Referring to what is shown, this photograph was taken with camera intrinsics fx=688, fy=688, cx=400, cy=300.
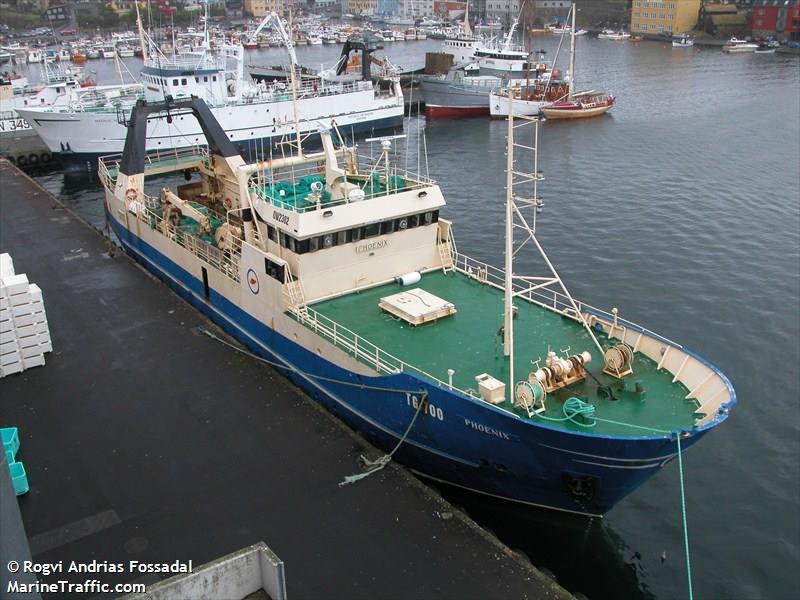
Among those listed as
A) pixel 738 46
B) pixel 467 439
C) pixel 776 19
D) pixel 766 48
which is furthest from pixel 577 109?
pixel 776 19

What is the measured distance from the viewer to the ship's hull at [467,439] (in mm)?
14055

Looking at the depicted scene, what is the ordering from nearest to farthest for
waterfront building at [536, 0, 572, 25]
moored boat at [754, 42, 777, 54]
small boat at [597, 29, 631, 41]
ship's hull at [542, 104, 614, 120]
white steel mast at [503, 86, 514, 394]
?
white steel mast at [503, 86, 514, 394] < ship's hull at [542, 104, 614, 120] < moored boat at [754, 42, 777, 54] < small boat at [597, 29, 631, 41] < waterfront building at [536, 0, 572, 25]

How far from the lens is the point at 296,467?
15.6 meters

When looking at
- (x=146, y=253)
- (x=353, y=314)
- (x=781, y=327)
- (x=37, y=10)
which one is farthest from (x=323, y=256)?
(x=37, y=10)

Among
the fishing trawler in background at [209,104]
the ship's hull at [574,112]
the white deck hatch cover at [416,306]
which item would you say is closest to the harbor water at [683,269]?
the ship's hull at [574,112]

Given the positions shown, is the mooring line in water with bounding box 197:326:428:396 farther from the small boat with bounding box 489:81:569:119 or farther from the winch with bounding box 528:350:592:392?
the small boat with bounding box 489:81:569:119

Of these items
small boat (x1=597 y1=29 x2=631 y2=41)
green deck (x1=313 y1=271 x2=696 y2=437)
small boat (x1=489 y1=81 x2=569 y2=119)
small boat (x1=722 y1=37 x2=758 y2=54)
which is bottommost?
green deck (x1=313 y1=271 x2=696 y2=437)

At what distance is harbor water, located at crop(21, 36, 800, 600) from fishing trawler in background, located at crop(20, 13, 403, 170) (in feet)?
11.5

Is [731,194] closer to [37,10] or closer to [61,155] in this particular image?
[61,155]

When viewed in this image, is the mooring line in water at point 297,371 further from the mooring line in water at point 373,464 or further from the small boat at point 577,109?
the small boat at point 577,109

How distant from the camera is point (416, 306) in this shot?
1920cm

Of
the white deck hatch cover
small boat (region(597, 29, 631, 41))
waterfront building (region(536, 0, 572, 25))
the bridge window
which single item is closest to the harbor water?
the white deck hatch cover

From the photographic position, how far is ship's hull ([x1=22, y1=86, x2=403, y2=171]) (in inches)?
2084

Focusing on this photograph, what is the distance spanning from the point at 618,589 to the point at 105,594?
10.6m
